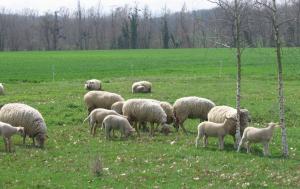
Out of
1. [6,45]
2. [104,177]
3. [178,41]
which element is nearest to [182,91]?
[104,177]

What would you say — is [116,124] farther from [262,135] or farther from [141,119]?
[262,135]

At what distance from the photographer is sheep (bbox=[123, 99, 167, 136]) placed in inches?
847

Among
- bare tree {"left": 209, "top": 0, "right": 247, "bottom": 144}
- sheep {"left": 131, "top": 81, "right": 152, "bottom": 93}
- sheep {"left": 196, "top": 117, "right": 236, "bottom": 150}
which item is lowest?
sheep {"left": 196, "top": 117, "right": 236, "bottom": 150}

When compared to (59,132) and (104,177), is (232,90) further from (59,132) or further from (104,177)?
(104,177)

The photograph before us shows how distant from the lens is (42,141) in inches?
744

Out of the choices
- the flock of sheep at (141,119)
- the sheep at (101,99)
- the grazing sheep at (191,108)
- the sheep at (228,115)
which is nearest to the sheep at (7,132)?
the flock of sheep at (141,119)

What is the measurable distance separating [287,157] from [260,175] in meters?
2.53

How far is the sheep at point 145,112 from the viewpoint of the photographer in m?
21.5

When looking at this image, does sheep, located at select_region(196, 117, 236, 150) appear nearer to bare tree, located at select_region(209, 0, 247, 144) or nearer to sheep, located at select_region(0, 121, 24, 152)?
bare tree, located at select_region(209, 0, 247, 144)

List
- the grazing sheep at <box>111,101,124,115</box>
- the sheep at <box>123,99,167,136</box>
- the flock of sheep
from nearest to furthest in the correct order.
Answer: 1. the flock of sheep
2. the sheep at <box>123,99,167,136</box>
3. the grazing sheep at <box>111,101,124,115</box>

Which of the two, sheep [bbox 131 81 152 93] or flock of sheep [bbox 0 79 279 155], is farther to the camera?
sheep [bbox 131 81 152 93]

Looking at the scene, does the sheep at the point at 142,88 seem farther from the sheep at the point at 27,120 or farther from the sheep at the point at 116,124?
the sheep at the point at 27,120

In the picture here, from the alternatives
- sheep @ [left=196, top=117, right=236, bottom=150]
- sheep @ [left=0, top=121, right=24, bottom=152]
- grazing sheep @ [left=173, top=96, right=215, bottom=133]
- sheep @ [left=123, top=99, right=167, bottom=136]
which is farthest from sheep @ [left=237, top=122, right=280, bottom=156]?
sheep @ [left=0, top=121, right=24, bottom=152]

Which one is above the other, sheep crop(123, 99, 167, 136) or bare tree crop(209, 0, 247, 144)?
bare tree crop(209, 0, 247, 144)
